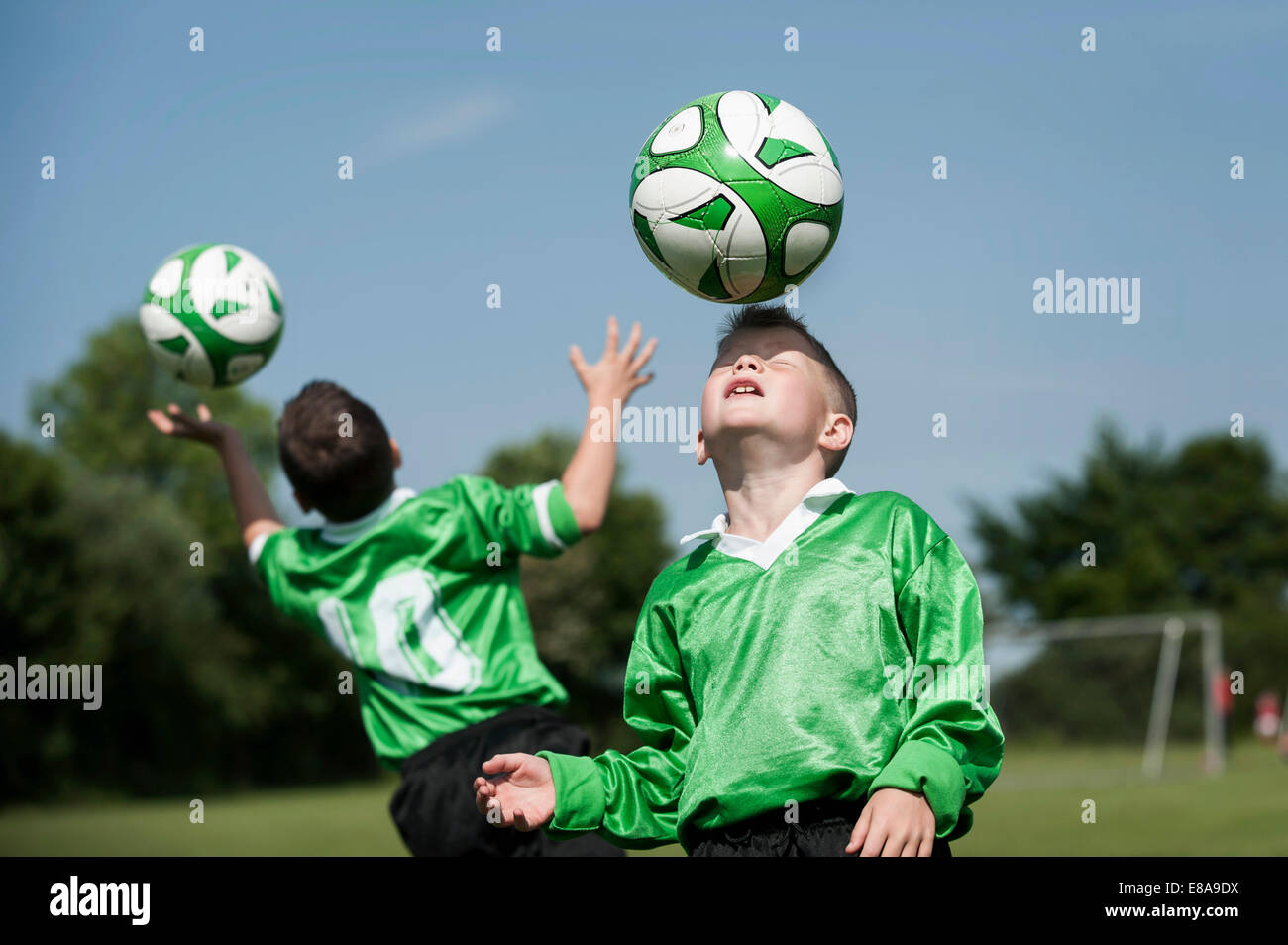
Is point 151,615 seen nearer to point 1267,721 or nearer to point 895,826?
point 1267,721

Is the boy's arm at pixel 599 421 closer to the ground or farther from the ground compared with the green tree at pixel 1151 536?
farther from the ground

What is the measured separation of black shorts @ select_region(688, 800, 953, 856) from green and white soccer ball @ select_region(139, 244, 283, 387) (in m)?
3.82

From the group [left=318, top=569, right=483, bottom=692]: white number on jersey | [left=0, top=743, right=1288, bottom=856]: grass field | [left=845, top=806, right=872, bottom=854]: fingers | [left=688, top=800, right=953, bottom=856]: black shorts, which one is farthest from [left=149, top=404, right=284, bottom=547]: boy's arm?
[left=0, top=743, right=1288, bottom=856]: grass field

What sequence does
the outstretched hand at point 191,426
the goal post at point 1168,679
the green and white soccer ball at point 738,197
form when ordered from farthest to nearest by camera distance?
the goal post at point 1168,679
the outstretched hand at point 191,426
the green and white soccer ball at point 738,197

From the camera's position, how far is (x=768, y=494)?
3314 millimetres

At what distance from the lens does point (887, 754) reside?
2965 mm

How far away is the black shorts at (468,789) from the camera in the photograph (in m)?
4.80

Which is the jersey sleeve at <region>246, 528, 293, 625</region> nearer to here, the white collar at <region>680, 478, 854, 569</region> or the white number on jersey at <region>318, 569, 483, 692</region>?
the white number on jersey at <region>318, 569, 483, 692</region>

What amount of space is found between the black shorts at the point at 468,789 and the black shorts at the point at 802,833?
1.73m

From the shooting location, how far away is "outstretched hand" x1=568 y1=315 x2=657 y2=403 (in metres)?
5.22

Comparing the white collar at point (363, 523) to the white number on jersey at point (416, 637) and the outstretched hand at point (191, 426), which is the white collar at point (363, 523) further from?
the outstretched hand at point (191, 426)

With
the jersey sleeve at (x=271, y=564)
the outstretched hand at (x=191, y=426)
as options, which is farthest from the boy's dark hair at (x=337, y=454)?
the outstretched hand at (x=191, y=426)

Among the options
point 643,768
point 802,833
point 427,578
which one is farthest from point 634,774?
point 427,578

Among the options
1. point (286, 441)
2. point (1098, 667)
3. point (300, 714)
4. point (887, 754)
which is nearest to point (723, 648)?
point (887, 754)
